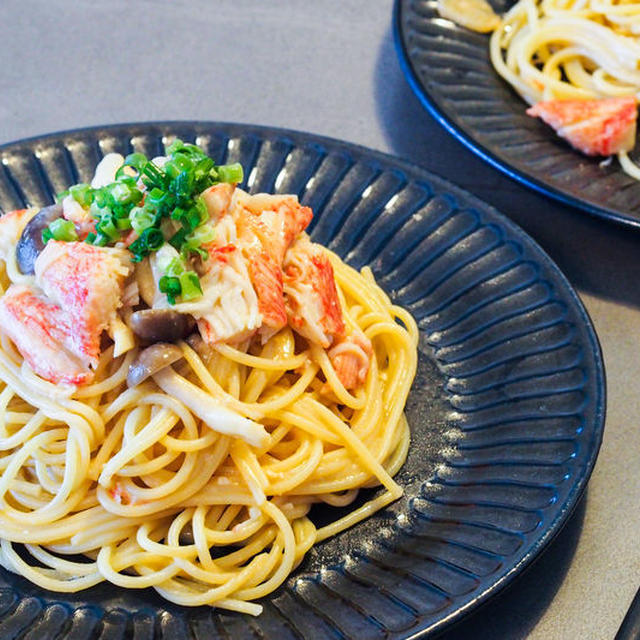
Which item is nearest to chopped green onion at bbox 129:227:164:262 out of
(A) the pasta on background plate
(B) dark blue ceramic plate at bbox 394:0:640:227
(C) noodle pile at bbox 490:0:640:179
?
(B) dark blue ceramic plate at bbox 394:0:640:227

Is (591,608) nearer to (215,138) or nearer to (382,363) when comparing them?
(382,363)

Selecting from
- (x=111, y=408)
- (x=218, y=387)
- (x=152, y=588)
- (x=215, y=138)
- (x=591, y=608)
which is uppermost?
(x=215, y=138)

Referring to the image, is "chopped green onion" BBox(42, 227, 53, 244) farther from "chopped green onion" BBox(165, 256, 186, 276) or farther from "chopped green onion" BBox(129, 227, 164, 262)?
"chopped green onion" BBox(165, 256, 186, 276)

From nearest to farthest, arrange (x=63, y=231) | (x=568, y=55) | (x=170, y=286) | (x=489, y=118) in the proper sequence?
(x=170, y=286) → (x=63, y=231) → (x=489, y=118) → (x=568, y=55)

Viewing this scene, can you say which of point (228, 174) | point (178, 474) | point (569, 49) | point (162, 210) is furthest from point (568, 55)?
point (178, 474)

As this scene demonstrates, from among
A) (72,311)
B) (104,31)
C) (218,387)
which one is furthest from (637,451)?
(104,31)

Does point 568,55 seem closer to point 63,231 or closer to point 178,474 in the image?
point 63,231

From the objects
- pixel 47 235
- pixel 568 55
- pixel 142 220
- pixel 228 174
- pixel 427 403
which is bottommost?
pixel 427 403

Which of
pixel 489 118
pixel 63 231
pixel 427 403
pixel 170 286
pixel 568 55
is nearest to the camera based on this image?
pixel 170 286
